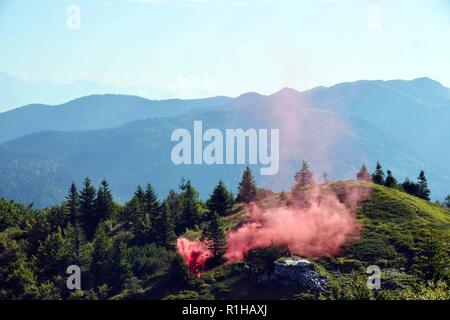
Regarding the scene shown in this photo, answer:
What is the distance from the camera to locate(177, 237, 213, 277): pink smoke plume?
8056 cm

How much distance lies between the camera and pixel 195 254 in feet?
273

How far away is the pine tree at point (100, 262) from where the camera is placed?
83250 millimetres

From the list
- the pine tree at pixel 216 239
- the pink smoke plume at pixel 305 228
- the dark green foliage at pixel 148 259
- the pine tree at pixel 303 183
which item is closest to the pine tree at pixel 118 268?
the dark green foliage at pixel 148 259

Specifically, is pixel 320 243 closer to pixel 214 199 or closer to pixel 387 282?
pixel 387 282

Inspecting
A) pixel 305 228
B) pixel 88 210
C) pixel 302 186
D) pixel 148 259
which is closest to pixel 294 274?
pixel 305 228

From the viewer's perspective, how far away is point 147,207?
102750 millimetres

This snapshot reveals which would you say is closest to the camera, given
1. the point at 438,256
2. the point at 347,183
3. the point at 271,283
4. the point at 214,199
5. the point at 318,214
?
the point at 438,256

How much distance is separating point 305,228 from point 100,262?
31.3 m

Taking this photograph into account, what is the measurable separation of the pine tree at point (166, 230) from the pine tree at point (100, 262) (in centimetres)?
961

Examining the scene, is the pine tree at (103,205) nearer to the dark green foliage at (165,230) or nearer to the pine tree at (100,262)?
the dark green foliage at (165,230)

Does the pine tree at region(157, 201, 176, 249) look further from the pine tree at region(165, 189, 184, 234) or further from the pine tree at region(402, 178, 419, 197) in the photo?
the pine tree at region(402, 178, 419, 197)

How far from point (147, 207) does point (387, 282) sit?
4824 centimetres
